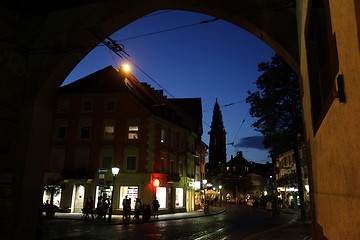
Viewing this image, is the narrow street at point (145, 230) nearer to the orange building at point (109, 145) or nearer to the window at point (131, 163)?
the orange building at point (109, 145)

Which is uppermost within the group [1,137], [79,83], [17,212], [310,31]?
[79,83]

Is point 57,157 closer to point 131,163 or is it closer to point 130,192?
point 131,163

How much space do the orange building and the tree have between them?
33.6 ft

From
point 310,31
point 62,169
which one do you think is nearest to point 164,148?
point 62,169

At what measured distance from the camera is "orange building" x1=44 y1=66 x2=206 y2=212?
2722 cm

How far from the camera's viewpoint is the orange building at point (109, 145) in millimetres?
27219

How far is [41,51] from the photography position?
23.1ft

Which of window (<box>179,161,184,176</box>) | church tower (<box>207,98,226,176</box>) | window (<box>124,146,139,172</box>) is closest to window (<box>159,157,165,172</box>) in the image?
window (<box>124,146,139,172</box>)

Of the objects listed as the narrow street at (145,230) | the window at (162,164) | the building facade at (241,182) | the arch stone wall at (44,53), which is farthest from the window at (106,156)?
the building facade at (241,182)

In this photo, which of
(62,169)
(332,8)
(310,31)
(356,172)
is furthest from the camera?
(62,169)

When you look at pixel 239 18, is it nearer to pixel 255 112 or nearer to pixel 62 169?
pixel 255 112

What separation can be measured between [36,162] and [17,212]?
115 centimetres

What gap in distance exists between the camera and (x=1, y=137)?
6.31 meters

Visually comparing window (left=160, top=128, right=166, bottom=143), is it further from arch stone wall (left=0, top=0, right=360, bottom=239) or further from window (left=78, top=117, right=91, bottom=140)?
arch stone wall (left=0, top=0, right=360, bottom=239)
